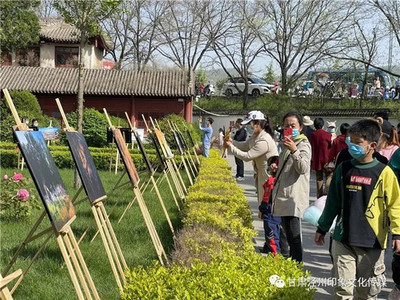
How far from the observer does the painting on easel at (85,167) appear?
4719 mm

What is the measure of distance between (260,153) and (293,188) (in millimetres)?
1071

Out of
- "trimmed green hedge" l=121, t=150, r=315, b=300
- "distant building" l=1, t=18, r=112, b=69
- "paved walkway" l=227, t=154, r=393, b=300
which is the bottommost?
"paved walkway" l=227, t=154, r=393, b=300

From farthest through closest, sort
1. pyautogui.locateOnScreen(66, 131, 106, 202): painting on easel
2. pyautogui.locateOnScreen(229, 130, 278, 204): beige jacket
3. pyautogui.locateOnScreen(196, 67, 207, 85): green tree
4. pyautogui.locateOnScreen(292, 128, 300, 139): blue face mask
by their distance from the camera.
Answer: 1. pyautogui.locateOnScreen(196, 67, 207, 85): green tree
2. pyautogui.locateOnScreen(229, 130, 278, 204): beige jacket
3. pyautogui.locateOnScreen(292, 128, 300, 139): blue face mask
4. pyautogui.locateOnScreen(66, 131, 106, 202): painting on easel

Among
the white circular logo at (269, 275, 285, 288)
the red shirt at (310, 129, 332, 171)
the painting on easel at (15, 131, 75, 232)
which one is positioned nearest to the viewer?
the white circular logo at (269, 275, 285, 288)

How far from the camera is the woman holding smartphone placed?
562 centimetres

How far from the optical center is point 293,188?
5.69 metres

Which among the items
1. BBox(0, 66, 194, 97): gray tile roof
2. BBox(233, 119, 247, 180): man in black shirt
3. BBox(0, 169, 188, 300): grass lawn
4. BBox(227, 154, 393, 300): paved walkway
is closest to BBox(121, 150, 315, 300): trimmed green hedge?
BBox(0, 169, 188, 300): grass lawn

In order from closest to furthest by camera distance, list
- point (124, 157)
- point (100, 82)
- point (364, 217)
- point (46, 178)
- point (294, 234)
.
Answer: point (46, 178)
point (364, 217)
point (294, 234)
point (124, 157)
point (100, 82)

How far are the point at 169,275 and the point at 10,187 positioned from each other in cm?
561

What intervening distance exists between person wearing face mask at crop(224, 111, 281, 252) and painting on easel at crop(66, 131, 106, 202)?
6.17ft

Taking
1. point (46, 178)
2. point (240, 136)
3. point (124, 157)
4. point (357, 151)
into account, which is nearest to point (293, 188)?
point (357, 151)

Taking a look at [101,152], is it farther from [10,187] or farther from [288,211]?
[288,211]

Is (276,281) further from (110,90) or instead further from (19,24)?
(19,24)

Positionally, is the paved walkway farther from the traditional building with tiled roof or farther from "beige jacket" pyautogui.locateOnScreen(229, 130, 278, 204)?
the traditional building with tiled roof
